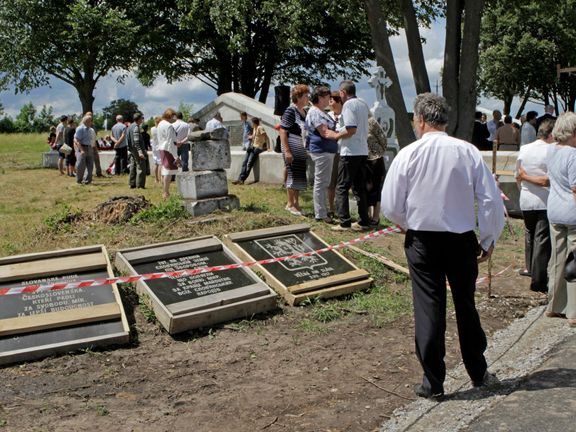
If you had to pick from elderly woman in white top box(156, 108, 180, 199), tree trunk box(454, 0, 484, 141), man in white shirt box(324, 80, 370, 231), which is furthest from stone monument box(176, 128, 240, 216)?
tree trunk box(454, 0, 484, 141)

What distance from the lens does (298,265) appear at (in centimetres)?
755

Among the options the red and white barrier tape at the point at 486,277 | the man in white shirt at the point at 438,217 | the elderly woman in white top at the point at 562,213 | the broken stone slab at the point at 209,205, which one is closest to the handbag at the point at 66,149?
the broken stone slab at the point at 209,205

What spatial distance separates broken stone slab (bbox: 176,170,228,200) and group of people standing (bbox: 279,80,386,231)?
1040mm

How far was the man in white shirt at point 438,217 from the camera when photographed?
14.6ft

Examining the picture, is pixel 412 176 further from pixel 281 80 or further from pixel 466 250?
pixel 281 80

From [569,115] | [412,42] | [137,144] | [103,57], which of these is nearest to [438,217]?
[569,115]

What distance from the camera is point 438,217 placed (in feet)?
14.6

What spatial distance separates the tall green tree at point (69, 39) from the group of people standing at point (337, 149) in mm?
21998

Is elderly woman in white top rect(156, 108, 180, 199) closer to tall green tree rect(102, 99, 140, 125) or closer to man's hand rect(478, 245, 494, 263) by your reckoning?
man's hand rect(478, 245, 494, 263)

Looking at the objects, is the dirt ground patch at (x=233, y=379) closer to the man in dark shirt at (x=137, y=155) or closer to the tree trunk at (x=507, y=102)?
the man in dark shirt at (x=137, y=155)

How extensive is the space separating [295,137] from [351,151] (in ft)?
3.29

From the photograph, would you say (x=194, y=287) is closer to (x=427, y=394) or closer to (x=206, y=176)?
(x=427, y=394)

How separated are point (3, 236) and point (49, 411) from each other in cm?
537

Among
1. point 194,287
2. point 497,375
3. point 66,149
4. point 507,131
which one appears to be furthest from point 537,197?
point 66,149
